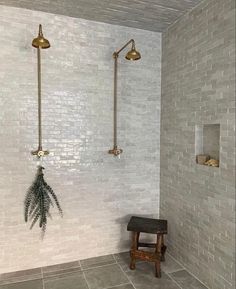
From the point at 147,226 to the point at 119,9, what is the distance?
2314mm

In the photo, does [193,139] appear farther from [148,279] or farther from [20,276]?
[20,276]

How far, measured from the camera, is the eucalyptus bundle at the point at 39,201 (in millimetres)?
2615

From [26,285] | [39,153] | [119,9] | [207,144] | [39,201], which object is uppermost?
[119,9]

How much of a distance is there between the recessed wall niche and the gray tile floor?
1.22 m

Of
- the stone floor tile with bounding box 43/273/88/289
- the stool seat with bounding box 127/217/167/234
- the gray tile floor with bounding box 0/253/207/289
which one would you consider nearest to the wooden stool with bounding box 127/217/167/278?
the stool seat with bounding box 127/217/167/234

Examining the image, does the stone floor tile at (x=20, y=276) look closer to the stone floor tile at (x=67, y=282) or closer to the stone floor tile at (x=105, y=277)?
the stone floor tile at (x=67, y=282)

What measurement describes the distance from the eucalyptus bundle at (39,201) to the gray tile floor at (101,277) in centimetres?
46

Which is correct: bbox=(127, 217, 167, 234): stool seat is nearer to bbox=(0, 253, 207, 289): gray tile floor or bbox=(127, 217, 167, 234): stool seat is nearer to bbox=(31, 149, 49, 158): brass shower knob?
bbox=(0, 253, 207, 289): gray tile floor

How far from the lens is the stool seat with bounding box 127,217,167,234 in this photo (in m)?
2.61

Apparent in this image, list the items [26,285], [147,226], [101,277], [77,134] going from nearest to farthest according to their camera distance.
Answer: [26,285] → [101,277] → [147,226] → [77,134]

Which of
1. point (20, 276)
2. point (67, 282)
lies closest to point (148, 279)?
point (67, 282)

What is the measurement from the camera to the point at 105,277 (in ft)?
8.37

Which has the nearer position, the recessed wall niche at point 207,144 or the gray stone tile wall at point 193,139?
the gray stone tile wall at point 193,139

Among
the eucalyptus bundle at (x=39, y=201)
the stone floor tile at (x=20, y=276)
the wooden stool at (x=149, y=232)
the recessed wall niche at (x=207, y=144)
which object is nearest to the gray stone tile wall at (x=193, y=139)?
the recessed wall niche at (x=207, y=144)
